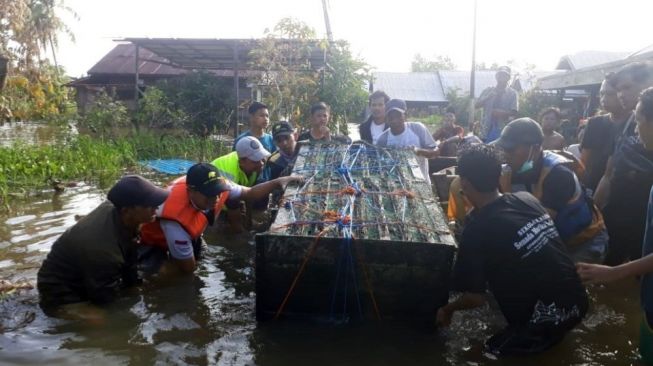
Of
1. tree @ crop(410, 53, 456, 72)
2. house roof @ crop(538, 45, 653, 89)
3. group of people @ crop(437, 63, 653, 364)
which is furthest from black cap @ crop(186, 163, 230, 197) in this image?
tree @ crop(410, 53, 456, 72)

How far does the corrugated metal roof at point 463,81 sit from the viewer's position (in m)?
31.9

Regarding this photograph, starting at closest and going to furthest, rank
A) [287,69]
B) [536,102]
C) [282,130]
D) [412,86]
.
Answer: [282,130] → [287,69] → [536,102] → [412,86]

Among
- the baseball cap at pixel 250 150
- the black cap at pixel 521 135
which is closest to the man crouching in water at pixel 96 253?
the baseball cap at pixel 250 150

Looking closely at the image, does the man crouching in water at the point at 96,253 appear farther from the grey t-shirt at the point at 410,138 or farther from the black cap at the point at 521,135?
the grey t-shirt at the point at 410,138

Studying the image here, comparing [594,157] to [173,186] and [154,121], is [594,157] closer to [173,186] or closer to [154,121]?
[173,186]

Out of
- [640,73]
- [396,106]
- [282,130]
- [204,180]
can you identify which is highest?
[640,73]

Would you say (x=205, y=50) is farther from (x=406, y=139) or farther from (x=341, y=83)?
(x=406, y=139)

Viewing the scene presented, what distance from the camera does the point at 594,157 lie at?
182 inches

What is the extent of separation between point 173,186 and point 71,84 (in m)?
23.5

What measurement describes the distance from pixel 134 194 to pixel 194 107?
34.2ft

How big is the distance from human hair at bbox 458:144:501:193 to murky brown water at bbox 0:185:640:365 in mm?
1063

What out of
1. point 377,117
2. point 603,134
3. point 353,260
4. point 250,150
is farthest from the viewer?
point 377,117

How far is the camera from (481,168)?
283 cm

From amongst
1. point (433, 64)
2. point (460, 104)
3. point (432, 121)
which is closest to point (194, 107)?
point (432, 121)
